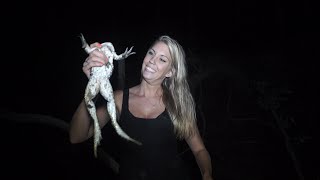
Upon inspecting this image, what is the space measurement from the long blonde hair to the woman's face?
0.30 feet

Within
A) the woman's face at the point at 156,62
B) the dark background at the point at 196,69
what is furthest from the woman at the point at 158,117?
the dark background at the point at 196,69

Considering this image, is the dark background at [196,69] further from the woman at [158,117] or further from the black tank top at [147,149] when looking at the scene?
the black tank top at [147,149]

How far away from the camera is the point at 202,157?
7.58 ft

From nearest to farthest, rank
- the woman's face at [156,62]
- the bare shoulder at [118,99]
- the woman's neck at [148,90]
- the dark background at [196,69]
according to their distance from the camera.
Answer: the woman's face at [156,62]
the bare shoulder at [118,99]
the woman's neck at [148,90]
the dark background at [196,69]

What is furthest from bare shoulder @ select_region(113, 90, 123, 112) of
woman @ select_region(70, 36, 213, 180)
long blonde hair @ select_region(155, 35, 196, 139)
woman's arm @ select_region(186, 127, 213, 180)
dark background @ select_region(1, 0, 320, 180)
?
dark background @ select_region(1, 0, 320, 180)

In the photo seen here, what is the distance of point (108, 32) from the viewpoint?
4.59 m

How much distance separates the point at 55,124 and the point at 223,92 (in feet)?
11.7

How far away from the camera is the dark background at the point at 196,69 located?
439 cm

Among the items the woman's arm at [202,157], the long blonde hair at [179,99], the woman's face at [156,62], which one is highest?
the woman's face at [156,62]

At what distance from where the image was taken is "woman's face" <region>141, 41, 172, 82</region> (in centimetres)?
203

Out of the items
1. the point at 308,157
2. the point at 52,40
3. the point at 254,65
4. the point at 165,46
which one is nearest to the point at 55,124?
the point at 52,40

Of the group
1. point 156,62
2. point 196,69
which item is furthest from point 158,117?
point 196,69

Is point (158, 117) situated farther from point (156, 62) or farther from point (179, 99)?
point (156, 62)

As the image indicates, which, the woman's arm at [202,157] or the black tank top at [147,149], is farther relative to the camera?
the woman's arm at [202,157]
